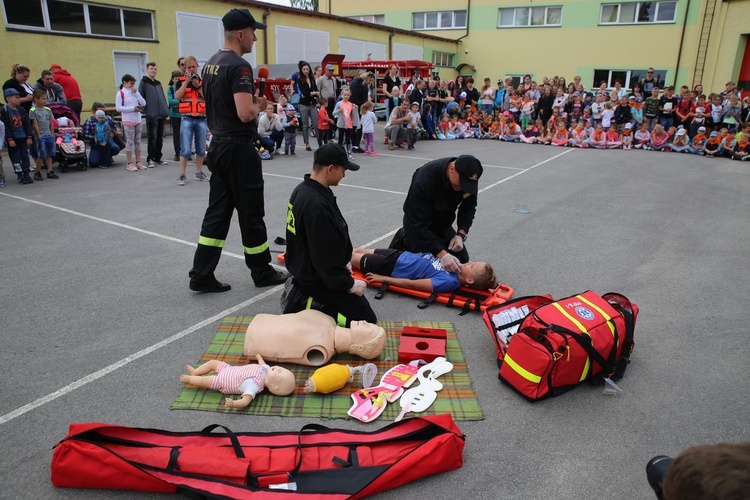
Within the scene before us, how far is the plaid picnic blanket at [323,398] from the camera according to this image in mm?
3242

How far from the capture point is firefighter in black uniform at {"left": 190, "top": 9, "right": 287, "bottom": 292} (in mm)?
4465

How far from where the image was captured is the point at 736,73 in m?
23.7

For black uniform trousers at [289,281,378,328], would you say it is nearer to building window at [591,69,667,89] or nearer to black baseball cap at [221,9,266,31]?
black baseball cap at [221,9,266,31]

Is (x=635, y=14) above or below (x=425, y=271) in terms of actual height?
above

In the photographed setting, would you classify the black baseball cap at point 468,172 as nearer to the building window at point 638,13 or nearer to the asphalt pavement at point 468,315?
the asphalt pavement at point 468,315

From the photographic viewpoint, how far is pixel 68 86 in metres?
12.1

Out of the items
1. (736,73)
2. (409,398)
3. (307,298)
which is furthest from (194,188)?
(736,73)

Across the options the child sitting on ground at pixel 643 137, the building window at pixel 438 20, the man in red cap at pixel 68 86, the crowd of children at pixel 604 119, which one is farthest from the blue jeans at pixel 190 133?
the building window at pixel 438 20

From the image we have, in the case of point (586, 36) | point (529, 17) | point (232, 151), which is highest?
point (529, 17)

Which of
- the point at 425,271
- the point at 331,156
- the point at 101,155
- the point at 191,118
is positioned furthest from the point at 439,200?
the point at 101,155

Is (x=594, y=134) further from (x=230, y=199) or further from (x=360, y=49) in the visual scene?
(x=230, y=199)

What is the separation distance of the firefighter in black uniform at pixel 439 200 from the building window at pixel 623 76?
1026 inches

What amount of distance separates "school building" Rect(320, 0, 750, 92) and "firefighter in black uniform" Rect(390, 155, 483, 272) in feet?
81.8

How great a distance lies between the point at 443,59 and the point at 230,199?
1180 inches
